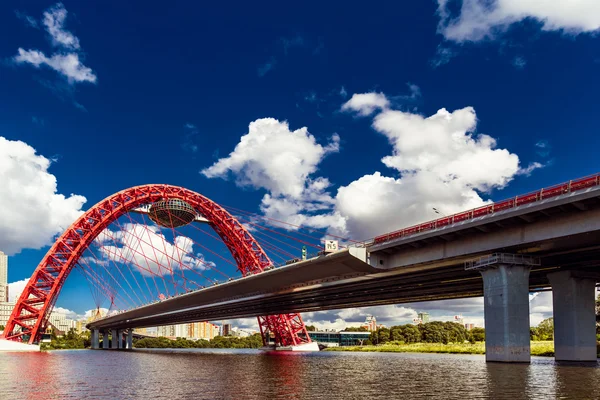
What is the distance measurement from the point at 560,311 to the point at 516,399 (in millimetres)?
28789

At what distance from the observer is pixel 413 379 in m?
31.1

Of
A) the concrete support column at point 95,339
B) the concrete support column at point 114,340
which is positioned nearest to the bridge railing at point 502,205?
the concrete support column at point 114,340

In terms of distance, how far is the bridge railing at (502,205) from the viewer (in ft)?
110

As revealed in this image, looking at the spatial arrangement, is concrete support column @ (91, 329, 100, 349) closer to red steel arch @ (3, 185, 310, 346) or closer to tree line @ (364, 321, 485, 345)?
red steel arch @ (3, 185, 310, 346)

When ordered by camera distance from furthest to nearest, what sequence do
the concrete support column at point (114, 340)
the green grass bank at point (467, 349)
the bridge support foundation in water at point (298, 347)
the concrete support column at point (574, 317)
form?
1. the concrete support column at point (114, 340)
2. the bridge support foundation in water at point (298, 347)
3. the green grass bank at point (467, 349)
4. the concrete support column at point (574, 317)

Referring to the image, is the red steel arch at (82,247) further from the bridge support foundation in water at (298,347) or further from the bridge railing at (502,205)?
the bridge railing at (502,205)

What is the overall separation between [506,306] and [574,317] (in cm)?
1032

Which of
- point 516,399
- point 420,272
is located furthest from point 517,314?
point 516,399

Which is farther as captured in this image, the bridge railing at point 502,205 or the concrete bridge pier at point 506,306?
the concrete bridge pier at point 506,306

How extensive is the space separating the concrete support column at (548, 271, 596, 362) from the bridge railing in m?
12.4

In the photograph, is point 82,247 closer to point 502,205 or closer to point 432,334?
point 502,205

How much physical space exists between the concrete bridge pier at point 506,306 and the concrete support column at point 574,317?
323 inches

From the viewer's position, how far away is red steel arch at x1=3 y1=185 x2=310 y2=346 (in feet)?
308

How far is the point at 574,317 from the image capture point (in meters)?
44.9
